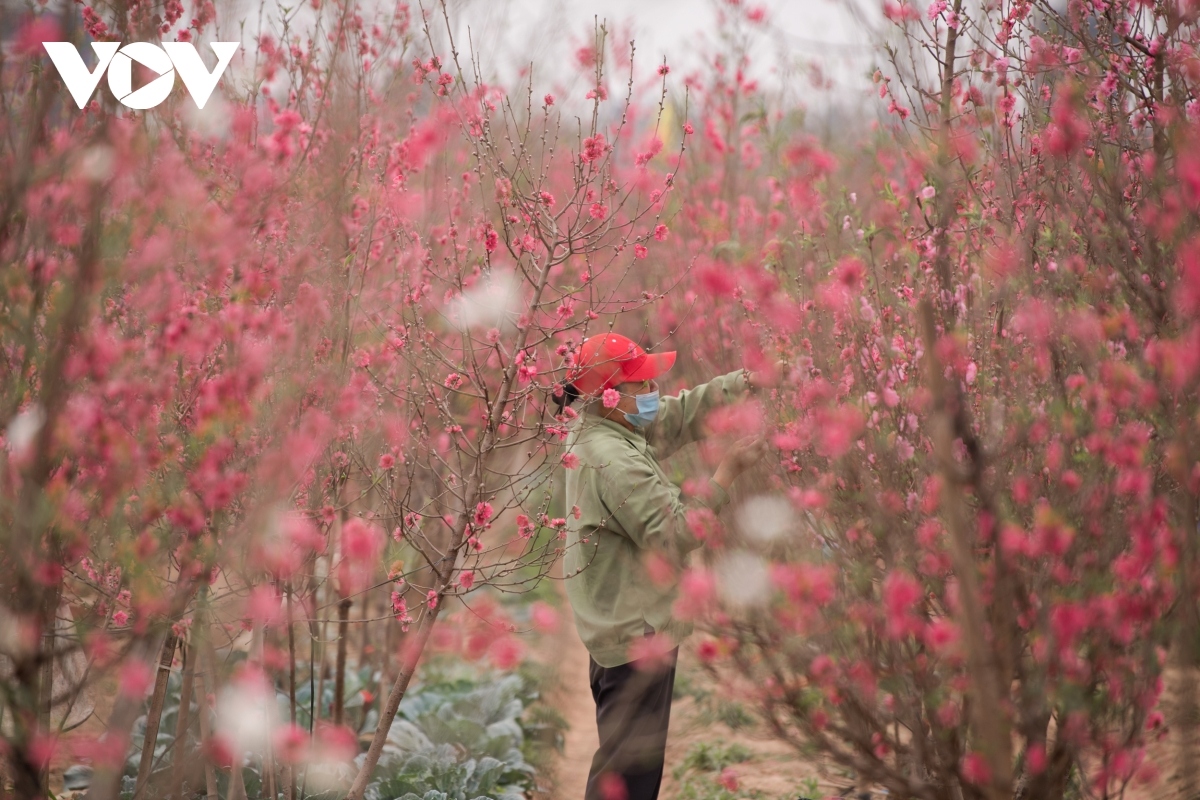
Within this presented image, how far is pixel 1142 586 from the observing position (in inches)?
99.3

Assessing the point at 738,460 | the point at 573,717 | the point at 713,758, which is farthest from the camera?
the point at 573,717

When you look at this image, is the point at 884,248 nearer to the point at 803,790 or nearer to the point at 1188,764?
the point at 803,790

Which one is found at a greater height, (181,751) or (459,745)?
(459,745)

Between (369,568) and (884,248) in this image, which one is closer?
(369,568)

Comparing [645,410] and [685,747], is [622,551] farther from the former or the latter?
[685,747]

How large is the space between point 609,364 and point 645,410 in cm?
23

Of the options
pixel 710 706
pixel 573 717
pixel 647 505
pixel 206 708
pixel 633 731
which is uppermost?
pixel 647 505

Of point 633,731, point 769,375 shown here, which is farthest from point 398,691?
point 769,375

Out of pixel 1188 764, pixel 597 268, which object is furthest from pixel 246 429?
pixel 597 268

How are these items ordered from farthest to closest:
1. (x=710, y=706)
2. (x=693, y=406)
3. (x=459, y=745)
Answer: (x=710, y=706) → (x=459, y=745) → (x=693, y=406)

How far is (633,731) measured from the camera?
3.78 metres

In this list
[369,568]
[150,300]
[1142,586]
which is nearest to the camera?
[1142,586]

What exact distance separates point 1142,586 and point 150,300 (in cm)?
301

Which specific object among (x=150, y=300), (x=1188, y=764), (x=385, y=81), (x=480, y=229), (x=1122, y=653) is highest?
(x=385, y=81)
